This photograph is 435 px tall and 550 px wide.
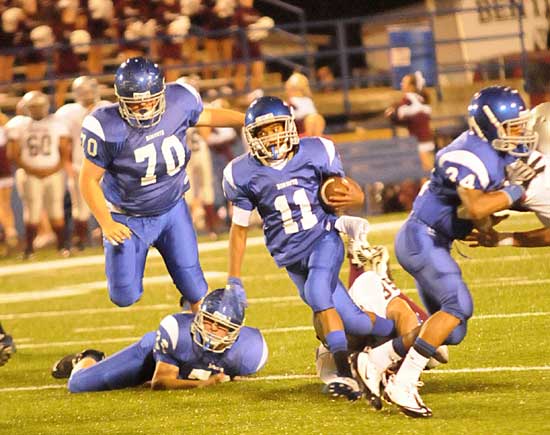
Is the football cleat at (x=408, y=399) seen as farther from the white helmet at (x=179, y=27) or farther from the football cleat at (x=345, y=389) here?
the white helmet at (x=179, y=27)

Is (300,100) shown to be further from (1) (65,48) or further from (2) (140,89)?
(2) (140,89)

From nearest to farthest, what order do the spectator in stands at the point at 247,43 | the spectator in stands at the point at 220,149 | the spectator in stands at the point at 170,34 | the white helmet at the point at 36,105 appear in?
the white helmet at the point at 36,105 < the spectator in stands at the point at 220,149 < the spectator in stands at the point at 170,34 < the spectator in stands at the point at 247,43

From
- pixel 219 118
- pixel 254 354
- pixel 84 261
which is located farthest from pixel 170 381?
pixel 84 261

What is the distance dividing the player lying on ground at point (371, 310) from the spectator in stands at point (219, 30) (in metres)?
9.83

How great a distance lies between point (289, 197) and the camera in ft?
18.4

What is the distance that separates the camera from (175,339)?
18.6 feet

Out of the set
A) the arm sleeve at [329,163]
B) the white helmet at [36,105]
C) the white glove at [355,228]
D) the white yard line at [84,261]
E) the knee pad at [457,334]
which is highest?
the white helmet at [36,105]

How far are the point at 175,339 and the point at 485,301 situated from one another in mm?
2637

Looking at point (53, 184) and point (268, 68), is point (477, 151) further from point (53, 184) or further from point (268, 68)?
point (268, 68)

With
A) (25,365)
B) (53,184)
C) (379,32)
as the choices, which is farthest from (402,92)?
(25,365)

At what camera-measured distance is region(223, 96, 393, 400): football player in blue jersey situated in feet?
18.0

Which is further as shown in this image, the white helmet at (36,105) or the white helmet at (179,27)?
the white helmet at (179,27)

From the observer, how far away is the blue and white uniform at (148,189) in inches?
248

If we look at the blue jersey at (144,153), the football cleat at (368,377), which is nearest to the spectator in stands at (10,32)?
the blue jersey at (144,153)
